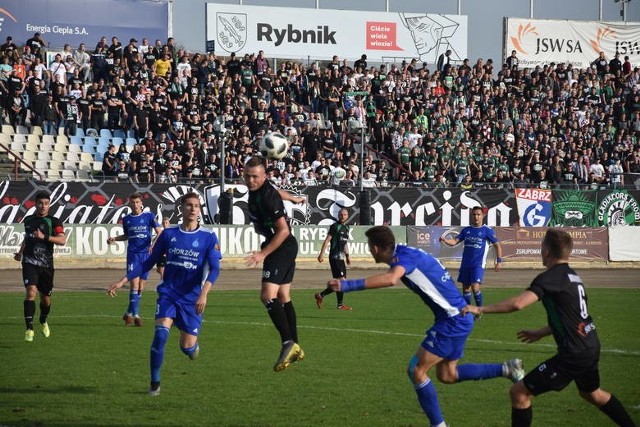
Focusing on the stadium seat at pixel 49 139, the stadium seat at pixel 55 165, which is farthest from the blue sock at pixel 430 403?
the stadium seat at pixel 49 139

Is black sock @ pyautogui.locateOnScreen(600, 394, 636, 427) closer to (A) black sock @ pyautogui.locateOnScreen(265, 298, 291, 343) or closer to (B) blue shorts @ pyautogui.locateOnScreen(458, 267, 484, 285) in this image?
(A) black sock @ pyautogui.locateOnScreen(265, 298, 291, 343)

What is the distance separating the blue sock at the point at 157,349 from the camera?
1154 cm

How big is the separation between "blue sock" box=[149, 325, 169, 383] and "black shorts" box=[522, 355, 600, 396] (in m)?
4.64

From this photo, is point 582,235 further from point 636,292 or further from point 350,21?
point 350,21

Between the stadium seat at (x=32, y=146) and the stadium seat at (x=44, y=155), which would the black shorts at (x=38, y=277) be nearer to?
the stadium seat at (x=44, y=155)

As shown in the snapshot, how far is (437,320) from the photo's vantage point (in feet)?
30.9

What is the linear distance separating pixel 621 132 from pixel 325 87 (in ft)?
47.7

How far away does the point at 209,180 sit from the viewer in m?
37.6

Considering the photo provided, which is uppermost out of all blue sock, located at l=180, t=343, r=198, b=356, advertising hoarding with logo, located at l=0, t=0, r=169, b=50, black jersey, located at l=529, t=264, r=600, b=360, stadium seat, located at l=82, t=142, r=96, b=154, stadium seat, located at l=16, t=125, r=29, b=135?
advertising hoarding with logo, located at l=0, t=0, r=169, b=50

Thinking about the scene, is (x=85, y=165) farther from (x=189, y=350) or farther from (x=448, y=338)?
(x=448, y=338)

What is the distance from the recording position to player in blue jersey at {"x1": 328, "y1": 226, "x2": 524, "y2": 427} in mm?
9102

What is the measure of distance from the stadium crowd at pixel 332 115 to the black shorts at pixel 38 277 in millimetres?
18500

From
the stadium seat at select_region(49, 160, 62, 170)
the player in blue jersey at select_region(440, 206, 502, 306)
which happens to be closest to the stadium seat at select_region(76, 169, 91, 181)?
the stadium seat at select_region(49, 160, 62, 170)

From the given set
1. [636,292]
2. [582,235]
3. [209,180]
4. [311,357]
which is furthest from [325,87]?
[311,357]
